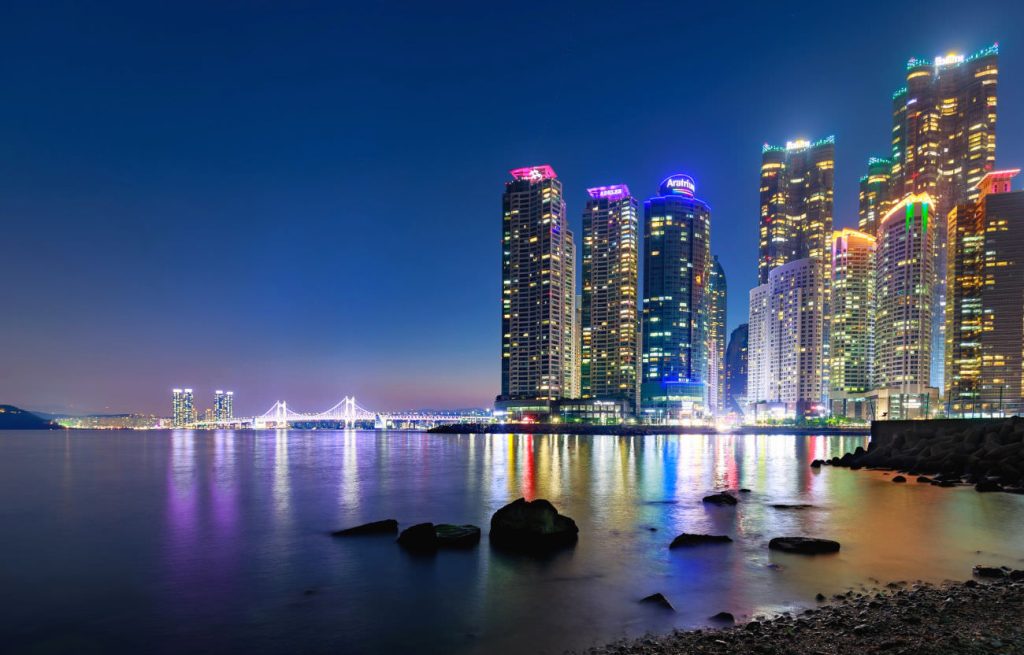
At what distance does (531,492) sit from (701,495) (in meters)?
12.1

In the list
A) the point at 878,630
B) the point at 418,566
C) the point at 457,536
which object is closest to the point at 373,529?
the point at 457,536

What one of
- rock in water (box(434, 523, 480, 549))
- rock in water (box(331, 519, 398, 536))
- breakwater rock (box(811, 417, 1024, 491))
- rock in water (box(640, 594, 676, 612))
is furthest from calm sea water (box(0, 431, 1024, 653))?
breakwater rock (box(811, 417, 1024, 491))

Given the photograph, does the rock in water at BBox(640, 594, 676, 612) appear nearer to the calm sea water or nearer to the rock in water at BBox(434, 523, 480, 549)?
the calm sea water

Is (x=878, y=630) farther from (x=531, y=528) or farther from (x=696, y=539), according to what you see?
(x=531, y=528)

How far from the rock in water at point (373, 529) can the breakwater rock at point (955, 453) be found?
40071 millimetres

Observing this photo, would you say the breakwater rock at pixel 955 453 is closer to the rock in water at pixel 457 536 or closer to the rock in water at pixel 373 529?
the rock in water at pixel 457 536

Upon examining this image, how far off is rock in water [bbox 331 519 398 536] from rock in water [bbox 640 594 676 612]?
14245mm

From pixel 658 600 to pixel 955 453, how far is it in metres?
50.8

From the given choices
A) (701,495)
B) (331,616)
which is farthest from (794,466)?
(331,616)

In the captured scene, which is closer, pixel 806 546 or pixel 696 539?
pixel 806 546

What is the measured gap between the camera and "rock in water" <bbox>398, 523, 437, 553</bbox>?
23672mm

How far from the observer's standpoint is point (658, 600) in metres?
16.8

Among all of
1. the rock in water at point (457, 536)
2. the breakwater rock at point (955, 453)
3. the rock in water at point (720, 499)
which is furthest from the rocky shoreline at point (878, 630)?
the breakwater rock at point (955, 453)

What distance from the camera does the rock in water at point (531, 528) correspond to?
2395cm
